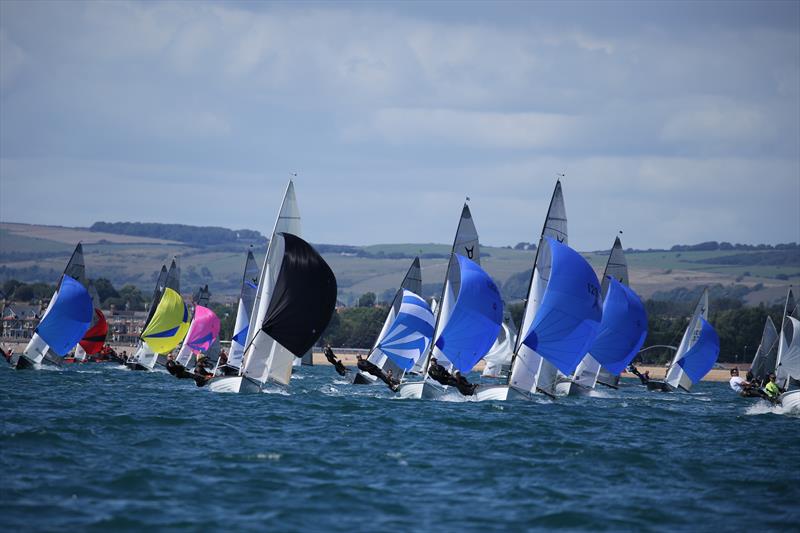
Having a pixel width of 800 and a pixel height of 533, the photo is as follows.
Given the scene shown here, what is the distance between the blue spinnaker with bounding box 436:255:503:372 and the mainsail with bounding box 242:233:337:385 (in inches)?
194

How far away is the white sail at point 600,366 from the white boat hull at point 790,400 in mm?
9549

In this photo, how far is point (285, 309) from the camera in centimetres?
3981

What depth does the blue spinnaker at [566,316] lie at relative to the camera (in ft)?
136

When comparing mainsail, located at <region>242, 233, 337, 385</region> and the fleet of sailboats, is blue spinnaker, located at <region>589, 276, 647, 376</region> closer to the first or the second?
the fleet of sailboats

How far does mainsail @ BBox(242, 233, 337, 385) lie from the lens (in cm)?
3978

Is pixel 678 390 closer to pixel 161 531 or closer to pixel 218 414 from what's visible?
pixel 218 414

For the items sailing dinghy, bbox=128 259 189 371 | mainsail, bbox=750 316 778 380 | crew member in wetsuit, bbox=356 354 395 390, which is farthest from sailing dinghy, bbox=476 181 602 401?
sailing dinghy, bbox=128 259 189 371

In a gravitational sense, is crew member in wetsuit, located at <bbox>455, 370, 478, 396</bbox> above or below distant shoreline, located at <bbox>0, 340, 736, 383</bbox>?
above

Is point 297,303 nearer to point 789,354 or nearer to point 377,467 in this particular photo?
point 377,467

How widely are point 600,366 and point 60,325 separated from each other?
85.5 feet

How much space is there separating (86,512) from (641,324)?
3891cm

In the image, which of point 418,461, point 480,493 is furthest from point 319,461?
point 480,493

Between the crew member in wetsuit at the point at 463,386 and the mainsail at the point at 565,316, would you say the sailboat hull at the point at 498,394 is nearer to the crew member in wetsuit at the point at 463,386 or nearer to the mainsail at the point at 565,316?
the crew member in wetsuit at the point at 463,386

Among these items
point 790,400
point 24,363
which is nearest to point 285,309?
point 790,400
